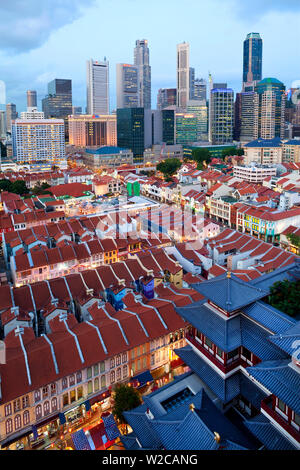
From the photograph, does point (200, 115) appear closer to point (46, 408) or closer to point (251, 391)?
point (251, 391)

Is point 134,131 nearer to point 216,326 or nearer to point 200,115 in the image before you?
point 200,115

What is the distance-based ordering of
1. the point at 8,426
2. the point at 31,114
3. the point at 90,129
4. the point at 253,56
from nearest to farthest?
the point at 8,426, the point at 31,114, the point at 90,129, the point at 253,56

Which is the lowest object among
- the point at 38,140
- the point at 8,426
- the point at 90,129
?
the point at 8,426

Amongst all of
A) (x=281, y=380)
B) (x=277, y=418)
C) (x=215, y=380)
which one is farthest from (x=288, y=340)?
(x=215, y=380)

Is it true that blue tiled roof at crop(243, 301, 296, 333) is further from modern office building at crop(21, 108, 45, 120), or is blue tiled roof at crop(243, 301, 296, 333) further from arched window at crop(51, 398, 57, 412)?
modern office building at crop(21, 108, 45, 120)

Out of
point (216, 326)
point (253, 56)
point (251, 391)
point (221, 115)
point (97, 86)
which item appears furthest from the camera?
point (253, 56)

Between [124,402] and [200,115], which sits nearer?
[124,402]

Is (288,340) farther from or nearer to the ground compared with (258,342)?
farther from the ground

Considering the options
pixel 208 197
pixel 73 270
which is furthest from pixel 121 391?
pixel 208 197
